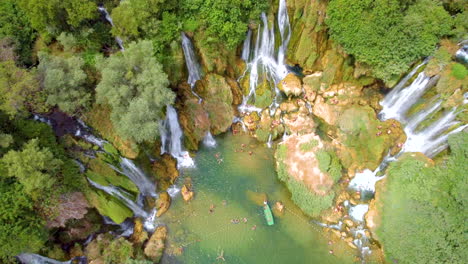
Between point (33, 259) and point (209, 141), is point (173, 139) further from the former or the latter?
point (33, 259)

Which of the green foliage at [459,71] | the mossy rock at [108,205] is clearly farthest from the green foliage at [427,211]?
the mossy rock at [108,205]

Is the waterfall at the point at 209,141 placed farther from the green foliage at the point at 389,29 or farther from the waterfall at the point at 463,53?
the waterfall at the point at 463,53

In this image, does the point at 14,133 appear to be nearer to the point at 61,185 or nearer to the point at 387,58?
the point at 61,185

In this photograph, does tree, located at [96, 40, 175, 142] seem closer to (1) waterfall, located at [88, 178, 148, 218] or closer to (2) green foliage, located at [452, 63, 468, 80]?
(1) waterfall, located at [88, 178, 148, 218]

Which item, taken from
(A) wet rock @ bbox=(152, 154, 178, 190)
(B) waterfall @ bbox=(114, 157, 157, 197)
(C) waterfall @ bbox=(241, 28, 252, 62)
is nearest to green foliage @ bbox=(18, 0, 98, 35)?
(B) waterfall @ bbox=(114, 157, 157, 197)

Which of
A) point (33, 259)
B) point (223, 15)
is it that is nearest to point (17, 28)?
point (223, 15)
